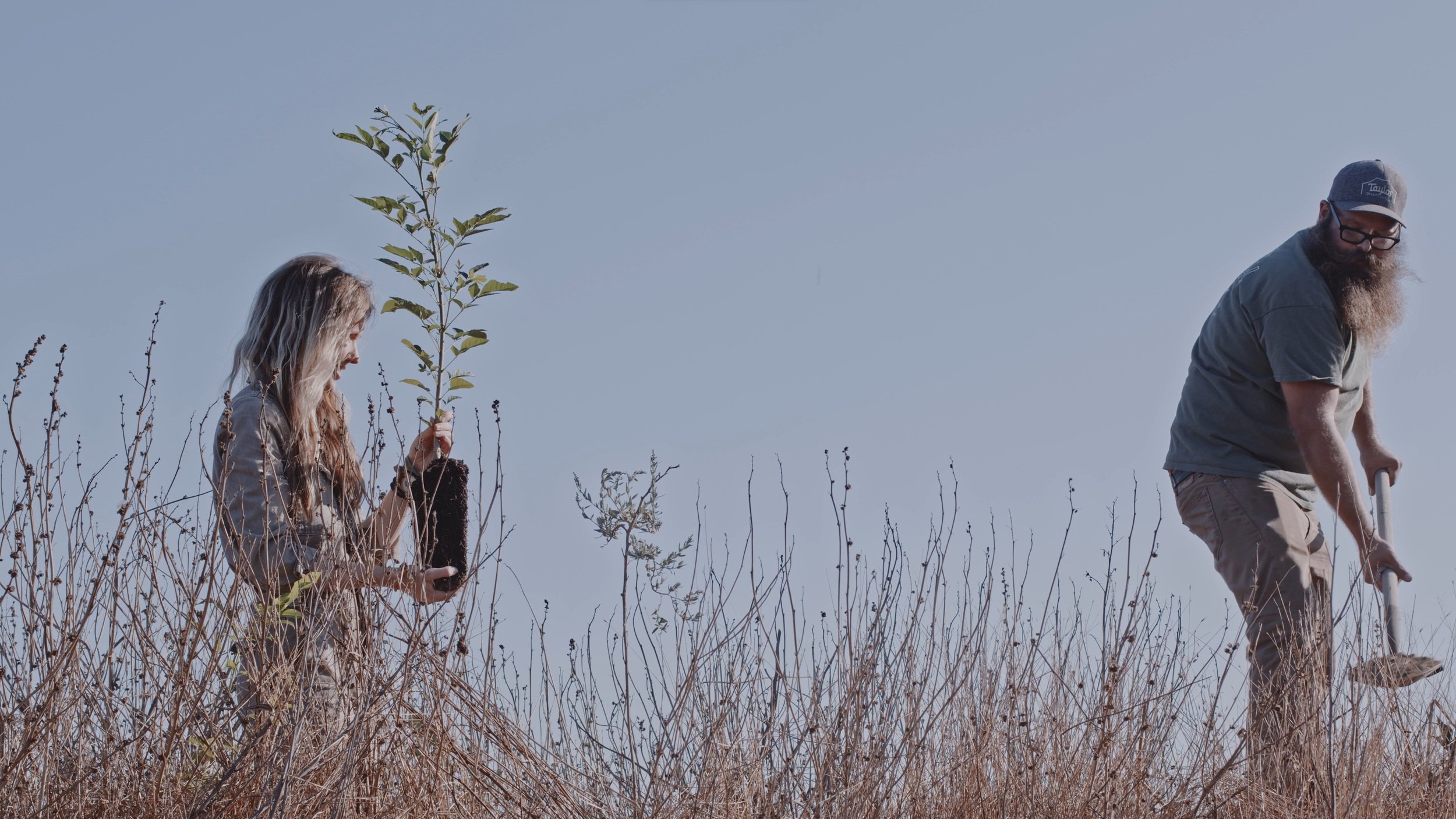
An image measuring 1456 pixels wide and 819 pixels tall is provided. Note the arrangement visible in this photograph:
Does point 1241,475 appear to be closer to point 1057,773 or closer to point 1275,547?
point 1275,547

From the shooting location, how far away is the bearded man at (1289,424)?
3207 millimetres

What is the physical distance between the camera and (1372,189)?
3.44 metres

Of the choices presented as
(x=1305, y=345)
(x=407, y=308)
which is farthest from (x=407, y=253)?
(x=1305, y=345)

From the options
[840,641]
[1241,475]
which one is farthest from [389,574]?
[1241,475]

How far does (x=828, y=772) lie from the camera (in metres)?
2.99

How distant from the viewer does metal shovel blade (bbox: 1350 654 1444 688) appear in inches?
119

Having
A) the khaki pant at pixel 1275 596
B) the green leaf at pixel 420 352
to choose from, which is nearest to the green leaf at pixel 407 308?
the green leaf at pixel 420 352

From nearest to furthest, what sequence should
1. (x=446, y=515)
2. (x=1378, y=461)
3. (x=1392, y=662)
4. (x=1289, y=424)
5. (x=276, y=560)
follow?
(x=276, y=560), (x=446, y=515), (x=1392, y=662), (x=1289, y=424), (x=1378, y=461)

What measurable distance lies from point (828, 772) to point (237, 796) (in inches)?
47.2

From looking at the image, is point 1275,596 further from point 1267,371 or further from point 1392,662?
point 1267,371

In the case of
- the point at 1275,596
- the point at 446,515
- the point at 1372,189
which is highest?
the point at 1372,189

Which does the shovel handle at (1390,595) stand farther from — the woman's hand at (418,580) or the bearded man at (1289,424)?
the woman's hand at (418,580)

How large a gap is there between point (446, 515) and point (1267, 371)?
2024mm

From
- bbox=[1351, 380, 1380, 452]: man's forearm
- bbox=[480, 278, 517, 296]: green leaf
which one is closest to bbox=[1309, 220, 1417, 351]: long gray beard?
bbox=[1351, 380, 1380, 452]: man's forearm
